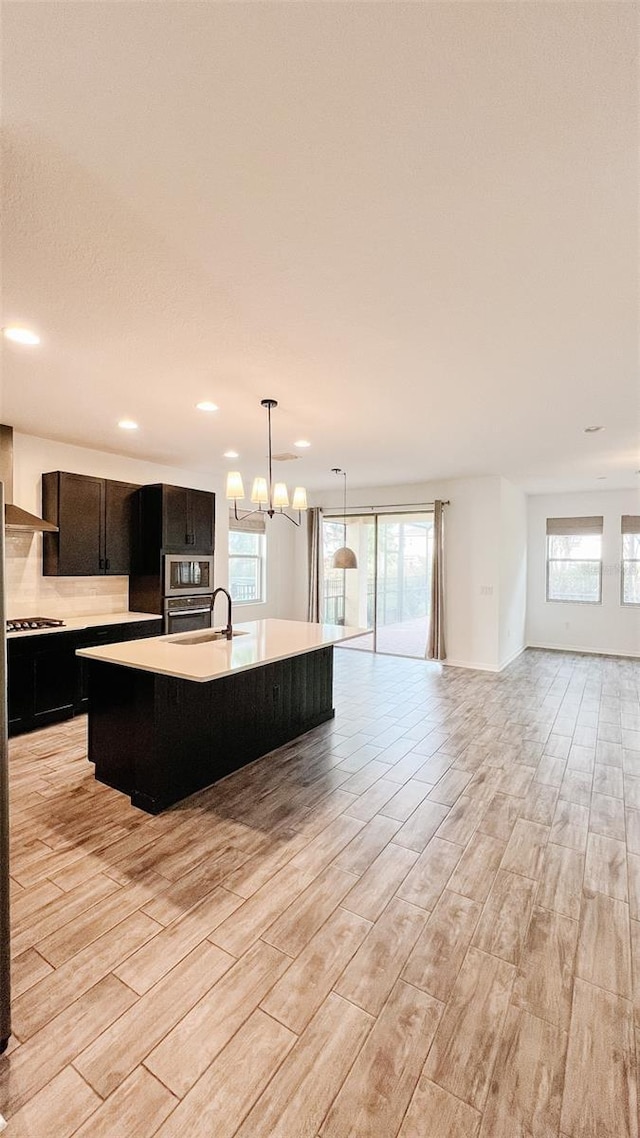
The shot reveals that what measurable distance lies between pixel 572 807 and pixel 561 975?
1381mm

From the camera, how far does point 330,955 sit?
181 cm

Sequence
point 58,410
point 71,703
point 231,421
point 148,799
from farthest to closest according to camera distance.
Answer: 1. point 71,703
2. point 231,421
3. point 58,410
4. point 148,799

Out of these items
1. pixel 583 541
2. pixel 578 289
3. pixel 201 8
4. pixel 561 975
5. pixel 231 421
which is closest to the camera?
pixel 201 8

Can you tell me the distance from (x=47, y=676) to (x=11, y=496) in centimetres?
171

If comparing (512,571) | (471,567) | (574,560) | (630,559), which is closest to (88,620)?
(471,567)

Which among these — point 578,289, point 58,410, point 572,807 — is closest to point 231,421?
point 58,410

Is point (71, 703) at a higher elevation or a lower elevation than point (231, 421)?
lower

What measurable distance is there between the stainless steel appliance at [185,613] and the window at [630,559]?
6575 mm

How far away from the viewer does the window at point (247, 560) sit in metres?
7.66

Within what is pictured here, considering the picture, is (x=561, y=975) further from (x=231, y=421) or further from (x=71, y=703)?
(x=71, y=703)

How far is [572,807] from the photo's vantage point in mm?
2945

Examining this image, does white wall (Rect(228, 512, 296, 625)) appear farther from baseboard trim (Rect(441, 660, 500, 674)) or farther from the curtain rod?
baseboard trim (Rect(441, 660, 500, 674))

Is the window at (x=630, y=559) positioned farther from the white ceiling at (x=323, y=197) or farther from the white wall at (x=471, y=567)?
the white ceiling at (x=323, y=197)

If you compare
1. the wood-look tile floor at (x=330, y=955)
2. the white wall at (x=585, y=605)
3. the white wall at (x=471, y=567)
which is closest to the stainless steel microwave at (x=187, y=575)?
the wood-look tile floor at (x=330, y=955)
